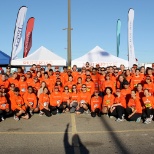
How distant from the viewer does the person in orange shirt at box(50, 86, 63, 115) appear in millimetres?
10258

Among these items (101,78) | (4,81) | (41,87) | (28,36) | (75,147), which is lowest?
(75,147)

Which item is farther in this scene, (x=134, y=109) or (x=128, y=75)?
(x=128, y=75)

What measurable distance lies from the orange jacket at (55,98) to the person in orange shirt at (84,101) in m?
0.78

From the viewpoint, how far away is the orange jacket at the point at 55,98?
33.9 feet

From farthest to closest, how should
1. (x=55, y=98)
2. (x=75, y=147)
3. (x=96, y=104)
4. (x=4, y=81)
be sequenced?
(x=4, y=81)
(x=55, y=98)
(x=96, y=104)
(x=75, y=147)

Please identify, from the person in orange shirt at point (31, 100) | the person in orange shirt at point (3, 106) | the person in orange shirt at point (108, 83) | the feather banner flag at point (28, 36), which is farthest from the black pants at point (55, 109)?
the feather banner flag at point (28, 36)

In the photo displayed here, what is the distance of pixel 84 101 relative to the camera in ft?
34.1

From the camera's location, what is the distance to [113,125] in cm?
820

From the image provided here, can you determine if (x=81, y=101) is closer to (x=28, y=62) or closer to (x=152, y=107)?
Answer: (x=152, y=107)

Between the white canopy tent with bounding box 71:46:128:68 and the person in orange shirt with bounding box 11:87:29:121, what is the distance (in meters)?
6.11

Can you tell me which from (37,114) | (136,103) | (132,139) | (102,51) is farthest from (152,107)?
(102,51)

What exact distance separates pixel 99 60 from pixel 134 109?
6992 millimetres

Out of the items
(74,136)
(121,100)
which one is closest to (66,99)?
(121,100)

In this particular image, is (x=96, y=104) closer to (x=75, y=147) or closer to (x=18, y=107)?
(x=18, y=107)
